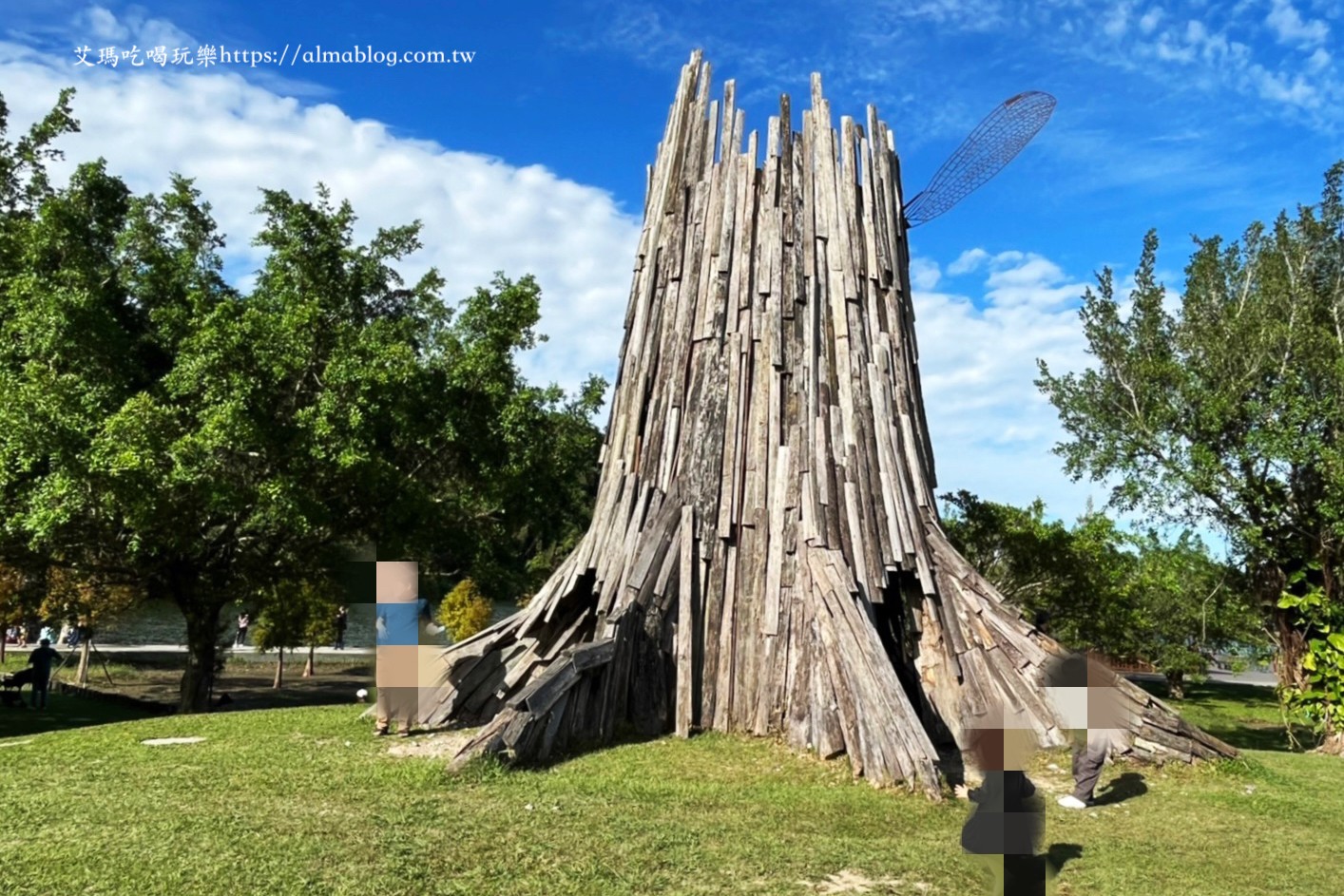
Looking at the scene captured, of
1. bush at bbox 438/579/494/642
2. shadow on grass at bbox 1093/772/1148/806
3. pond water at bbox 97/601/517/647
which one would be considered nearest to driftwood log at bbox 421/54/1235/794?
shadow on grass at bbox 1093/772/1148/806

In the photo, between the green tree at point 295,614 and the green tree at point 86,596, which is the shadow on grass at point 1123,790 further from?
the green tree at point 86,596

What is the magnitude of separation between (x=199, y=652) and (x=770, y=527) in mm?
9992

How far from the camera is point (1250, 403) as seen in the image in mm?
13594

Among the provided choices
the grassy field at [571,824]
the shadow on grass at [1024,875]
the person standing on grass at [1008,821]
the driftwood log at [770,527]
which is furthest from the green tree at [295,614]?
the shadow on grass at [1024,875]

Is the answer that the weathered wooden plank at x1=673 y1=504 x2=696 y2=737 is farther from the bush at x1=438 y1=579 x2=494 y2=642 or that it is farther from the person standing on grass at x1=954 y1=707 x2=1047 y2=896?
the bush at x1=438 y1=579 x2=494 y2=642

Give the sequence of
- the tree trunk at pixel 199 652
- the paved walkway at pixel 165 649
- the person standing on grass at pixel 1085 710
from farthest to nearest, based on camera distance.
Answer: the paved walkway at pixel 165 649 → the tree trunk at pixel 199 652 → the person standing on grass at pixel 1085 710

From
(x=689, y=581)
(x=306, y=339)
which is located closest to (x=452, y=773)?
(x=689, y=581)

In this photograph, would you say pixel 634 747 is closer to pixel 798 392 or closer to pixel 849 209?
pixel 798 392

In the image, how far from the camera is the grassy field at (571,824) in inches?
219

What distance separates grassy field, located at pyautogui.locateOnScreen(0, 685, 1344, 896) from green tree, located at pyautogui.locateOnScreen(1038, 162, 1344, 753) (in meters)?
→ 4.78

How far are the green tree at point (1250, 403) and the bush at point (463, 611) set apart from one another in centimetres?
1315

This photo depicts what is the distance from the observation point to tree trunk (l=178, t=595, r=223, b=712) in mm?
15547

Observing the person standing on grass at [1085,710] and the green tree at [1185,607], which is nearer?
the person standing on grass at [1085,710]

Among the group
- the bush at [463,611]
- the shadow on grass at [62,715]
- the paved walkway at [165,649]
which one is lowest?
the paved walkway at [165,649]
